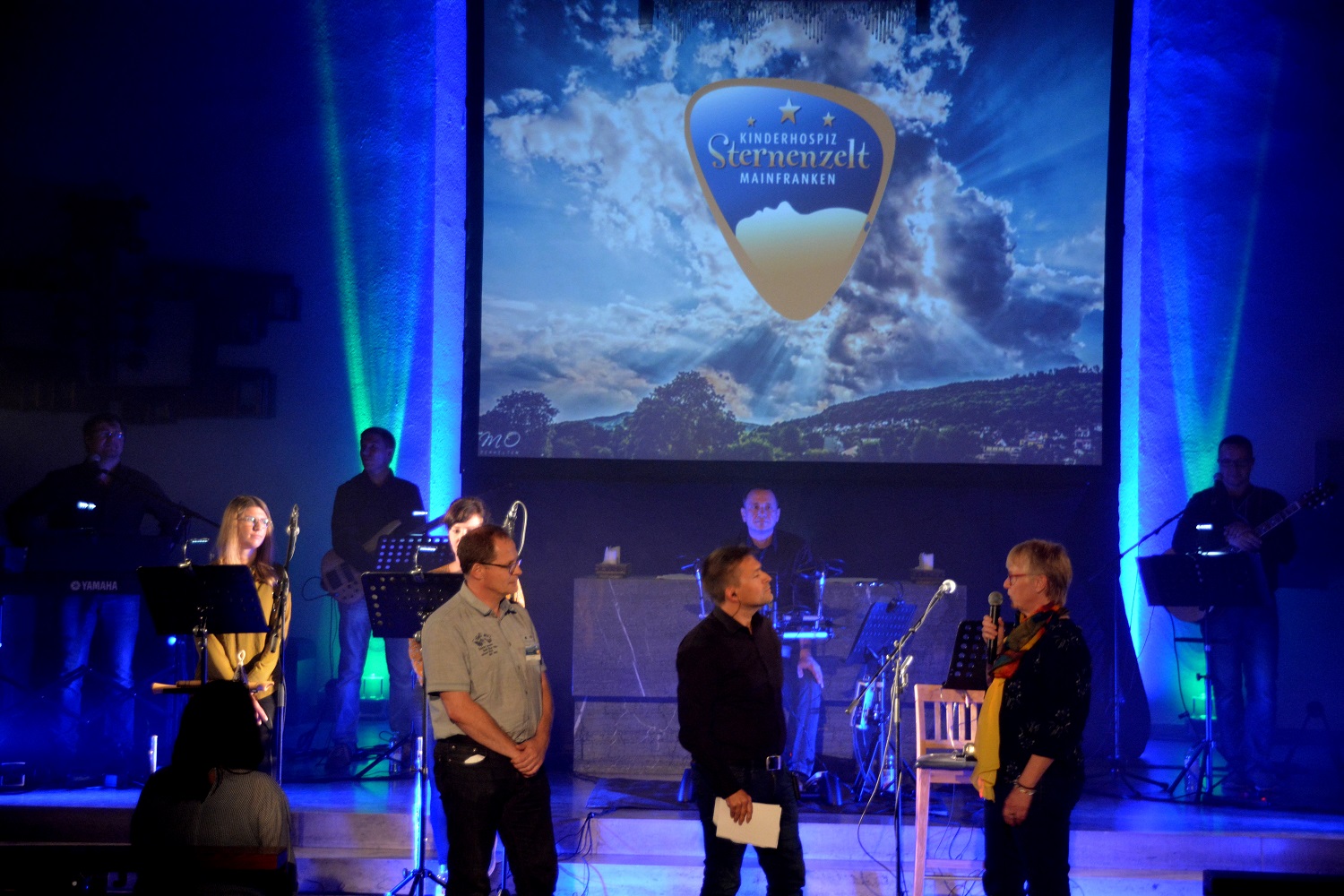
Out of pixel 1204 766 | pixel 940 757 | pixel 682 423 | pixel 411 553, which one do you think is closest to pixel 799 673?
pixel 940 757

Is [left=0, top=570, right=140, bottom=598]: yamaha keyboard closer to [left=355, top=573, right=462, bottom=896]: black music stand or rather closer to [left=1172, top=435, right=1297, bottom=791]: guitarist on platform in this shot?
[left=355, top=573, right=462, bottom=896]: black music stand

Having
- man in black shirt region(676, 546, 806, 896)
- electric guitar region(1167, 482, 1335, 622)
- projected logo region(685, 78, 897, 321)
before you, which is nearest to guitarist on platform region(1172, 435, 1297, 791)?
electric guitar region(1167, 482, 1335, 622)

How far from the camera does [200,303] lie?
7.82 metres

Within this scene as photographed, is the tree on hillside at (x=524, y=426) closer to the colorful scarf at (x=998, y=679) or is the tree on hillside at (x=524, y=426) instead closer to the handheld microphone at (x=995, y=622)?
the handheld microphone at (x=995, y=622)

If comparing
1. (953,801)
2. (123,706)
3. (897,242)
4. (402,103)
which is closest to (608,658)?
(953,801)

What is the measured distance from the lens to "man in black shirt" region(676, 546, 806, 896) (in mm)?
3791

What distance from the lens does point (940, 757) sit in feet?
17.1

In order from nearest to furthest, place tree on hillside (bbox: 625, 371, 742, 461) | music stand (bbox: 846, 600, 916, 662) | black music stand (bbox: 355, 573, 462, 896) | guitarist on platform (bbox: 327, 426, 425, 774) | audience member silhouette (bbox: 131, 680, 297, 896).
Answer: audience member silhouette (bbox: 131, 680, 297, 896)
black music stand (bbox: 355, 573, 462, 896)
music stand (bbox: 846, 600, 916, 662)
guitarist on platform (bbox: 327, 426, 425, 774)
tree on hillside (bbox: 625, 371, 742, 461)

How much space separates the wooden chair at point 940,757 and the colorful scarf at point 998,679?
104cm

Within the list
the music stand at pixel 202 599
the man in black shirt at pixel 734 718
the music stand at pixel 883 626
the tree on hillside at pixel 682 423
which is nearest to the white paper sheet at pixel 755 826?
the man in black shirt at pixel 734 718

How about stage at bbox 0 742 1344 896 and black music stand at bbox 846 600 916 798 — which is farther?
black music stand at bbox 846 600 916 798

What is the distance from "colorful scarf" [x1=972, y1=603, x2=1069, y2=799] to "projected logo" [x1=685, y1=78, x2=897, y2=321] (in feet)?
14.3

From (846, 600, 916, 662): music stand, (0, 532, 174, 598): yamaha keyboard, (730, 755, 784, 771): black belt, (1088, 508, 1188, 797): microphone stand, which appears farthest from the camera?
(1088, 508, 1188, 797): microphone stand

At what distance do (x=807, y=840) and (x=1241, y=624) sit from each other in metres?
2.73
